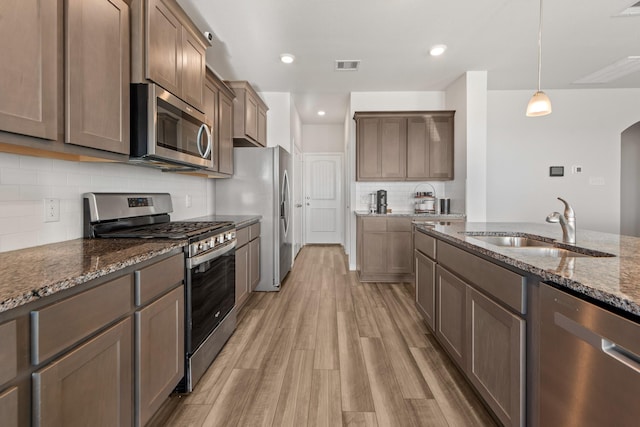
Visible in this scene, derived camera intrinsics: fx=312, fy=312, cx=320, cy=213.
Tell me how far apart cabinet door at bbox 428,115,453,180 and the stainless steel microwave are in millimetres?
3269

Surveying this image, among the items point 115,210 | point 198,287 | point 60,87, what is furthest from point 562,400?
point 115,210

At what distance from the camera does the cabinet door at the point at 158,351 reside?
1303 mm

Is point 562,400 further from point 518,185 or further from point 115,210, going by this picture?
point 518,185

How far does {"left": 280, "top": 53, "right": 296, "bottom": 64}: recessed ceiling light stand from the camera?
345cm

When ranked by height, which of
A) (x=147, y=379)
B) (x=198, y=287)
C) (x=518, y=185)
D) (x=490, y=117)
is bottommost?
(x=147, y=379)

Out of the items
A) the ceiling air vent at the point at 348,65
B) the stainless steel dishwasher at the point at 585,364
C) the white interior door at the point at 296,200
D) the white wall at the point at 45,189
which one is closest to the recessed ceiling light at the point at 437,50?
the ceiling air vent at the point at 348,65

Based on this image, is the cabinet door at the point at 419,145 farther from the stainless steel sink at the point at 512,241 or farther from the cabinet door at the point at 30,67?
the cabinet door at the point at 30,67

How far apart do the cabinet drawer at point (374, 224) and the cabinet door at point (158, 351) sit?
2.80 metres

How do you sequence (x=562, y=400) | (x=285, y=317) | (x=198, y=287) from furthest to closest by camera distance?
(x=285, y=317), (x=198, y=287), (x=562, y=400)

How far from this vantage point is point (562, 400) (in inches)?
39.9

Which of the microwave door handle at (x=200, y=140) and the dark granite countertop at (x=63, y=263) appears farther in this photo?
the microwave door handle at (x=200, y=140)

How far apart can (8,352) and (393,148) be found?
4.30 m

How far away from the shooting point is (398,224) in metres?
4.08

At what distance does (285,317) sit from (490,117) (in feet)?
13.5
